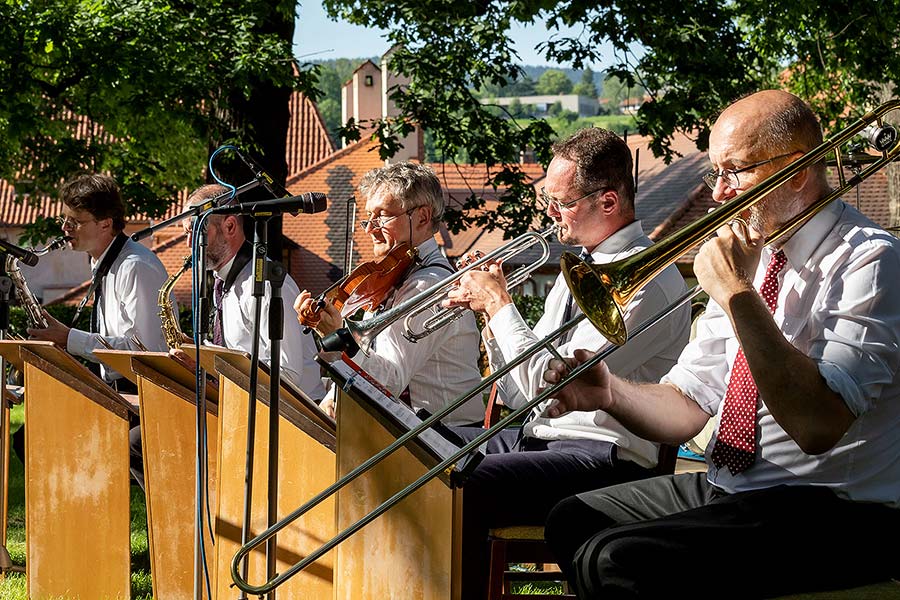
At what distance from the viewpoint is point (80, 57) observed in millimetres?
11195

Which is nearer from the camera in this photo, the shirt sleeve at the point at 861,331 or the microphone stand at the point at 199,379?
the shirt sleeve at the point at 861,331

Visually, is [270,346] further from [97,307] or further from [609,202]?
[97,307]

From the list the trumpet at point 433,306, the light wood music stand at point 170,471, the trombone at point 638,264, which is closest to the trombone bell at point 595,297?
the trombone at point 638,264

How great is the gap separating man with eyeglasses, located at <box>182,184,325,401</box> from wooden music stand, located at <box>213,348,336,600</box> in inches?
30.3

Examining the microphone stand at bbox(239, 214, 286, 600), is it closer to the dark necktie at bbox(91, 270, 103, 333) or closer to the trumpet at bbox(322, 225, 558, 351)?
the trumpet at bbox(322, 225, 558, 351)

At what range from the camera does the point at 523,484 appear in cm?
384

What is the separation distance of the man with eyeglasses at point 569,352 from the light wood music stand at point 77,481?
6.42 ft

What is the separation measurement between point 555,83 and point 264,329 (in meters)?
126

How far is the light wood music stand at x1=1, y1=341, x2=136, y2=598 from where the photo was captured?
5.13 metres

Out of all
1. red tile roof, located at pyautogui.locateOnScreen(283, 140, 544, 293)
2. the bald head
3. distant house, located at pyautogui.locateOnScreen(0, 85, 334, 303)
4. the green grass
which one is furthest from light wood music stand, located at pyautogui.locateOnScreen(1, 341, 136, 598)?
distant house, located at pyautogui.locateOnScreen(0, 85, 334, 303)

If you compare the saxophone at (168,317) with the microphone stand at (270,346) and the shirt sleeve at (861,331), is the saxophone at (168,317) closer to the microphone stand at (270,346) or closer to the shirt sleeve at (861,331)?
the microphone stand at (270,346)

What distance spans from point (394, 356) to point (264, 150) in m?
8.16

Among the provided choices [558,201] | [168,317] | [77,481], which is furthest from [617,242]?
[77,481]

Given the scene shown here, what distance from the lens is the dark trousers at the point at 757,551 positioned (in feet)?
9.20
